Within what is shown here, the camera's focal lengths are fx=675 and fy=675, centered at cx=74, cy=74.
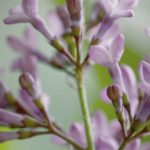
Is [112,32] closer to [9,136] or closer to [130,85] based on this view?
[130,85]

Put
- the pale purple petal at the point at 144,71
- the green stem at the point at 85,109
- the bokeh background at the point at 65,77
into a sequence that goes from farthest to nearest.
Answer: the bokeh background at the point at 65,77 < the green stem at the point at 85,109 < the pale purple petal at the point at 144,71

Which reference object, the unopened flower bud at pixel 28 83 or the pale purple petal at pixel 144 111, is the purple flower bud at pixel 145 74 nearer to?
the pale purple petal at pixel 144 111

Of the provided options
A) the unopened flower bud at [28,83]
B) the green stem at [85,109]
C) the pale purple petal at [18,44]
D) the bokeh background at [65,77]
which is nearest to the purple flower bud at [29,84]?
the unopened flower bud at [28,83]

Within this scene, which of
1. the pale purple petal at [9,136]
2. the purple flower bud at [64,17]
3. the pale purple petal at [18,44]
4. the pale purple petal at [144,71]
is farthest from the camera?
the pale purple petal at [18,44]

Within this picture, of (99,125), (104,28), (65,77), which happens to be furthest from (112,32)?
(65,77)

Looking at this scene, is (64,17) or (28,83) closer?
(28,83)

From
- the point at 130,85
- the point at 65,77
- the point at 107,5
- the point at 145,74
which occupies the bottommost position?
the point at 65,77

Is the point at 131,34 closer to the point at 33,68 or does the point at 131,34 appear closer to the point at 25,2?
the point at 33,68

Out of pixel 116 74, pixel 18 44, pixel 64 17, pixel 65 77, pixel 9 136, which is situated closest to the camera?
pixel 116 74
